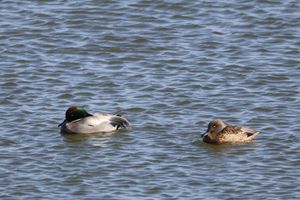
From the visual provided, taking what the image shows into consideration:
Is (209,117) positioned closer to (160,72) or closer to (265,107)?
(265,107)

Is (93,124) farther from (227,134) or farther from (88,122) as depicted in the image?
(227,134)

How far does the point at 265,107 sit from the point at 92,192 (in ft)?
14.2

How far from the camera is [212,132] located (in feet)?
53.6

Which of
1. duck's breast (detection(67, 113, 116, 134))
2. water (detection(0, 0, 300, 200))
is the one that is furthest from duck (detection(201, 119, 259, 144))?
duck's breast (detection(67, 113, 116, 134))

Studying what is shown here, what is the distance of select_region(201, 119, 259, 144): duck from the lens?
16281 millimetres

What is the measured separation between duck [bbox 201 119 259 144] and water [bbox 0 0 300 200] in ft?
0.44

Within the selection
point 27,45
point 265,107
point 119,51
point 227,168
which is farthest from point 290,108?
point 27,45

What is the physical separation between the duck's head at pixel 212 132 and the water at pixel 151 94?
119 mm

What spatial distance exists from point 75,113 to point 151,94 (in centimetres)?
161

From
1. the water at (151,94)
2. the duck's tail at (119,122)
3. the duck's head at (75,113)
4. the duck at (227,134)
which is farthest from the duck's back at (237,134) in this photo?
the duck's head at (75,113)

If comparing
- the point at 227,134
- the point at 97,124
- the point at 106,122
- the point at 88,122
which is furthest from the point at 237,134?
the point at 88,122

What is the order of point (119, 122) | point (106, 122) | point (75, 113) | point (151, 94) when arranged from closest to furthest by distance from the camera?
1. point (119, 122)
2. point (106, 122)
3. point (75, 113)
4. point (151, 94)

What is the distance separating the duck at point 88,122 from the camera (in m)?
17.0

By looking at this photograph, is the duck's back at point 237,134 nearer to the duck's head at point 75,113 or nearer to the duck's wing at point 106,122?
the duck's wing at point 106,122
